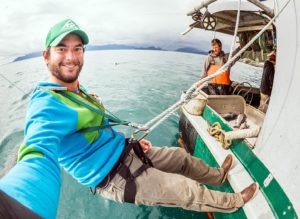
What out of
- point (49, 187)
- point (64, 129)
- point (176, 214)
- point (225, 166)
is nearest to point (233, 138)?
point (225, 166)

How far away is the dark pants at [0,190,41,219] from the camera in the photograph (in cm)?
81

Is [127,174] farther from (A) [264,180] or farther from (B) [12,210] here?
(A) [264,180]

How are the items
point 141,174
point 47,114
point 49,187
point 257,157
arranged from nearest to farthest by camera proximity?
point 49,187 < point 47,114 < point 141,174 < point 257,157

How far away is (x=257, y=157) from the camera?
7.65ft

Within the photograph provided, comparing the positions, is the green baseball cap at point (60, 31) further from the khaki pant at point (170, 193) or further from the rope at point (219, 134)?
the rope at point (219, 134)

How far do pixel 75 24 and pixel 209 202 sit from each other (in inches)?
87.0

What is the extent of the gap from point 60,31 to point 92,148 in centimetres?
109

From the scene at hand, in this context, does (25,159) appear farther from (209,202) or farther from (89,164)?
(209,202)

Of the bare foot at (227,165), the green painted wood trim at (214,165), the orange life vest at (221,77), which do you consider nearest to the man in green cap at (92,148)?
the green painted wood trim at (214,165)

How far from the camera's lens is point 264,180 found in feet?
7.01

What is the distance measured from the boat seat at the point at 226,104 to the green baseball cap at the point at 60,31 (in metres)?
3.64

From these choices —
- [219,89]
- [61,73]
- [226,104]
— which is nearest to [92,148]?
[61,73]

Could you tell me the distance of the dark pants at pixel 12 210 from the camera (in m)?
0.81

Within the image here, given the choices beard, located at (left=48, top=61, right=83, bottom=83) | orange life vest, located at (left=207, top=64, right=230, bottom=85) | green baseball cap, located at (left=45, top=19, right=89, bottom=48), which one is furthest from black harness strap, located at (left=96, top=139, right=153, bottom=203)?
orange life vest, located at (left=207, top=64, right=230, bottom=85)
